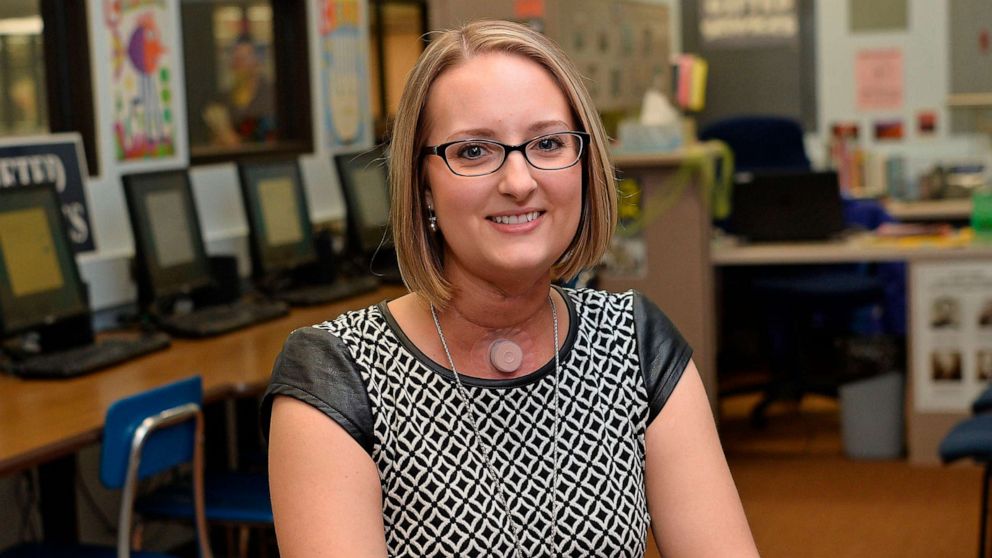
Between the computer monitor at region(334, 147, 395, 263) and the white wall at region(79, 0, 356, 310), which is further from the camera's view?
the computer monitor at region(334, 147, 395, 263)

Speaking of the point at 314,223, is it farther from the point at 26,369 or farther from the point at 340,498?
the point at 340,498

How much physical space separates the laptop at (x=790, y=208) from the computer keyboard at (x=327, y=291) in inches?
65.7

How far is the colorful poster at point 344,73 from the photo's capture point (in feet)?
18.9

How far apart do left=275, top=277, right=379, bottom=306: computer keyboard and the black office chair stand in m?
1.75

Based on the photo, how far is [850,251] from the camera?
543 centimetres

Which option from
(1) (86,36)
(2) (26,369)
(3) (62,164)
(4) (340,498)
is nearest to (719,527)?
(4) (340,498)

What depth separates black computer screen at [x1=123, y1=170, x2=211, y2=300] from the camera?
4168mm

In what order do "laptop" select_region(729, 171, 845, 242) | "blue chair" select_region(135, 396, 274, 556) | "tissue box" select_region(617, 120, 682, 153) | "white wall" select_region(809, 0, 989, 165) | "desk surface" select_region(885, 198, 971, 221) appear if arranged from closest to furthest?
"blue chair" select_region(135, 396, 274, 556)
"tissue box" select_region(617, 120, 682, 153)
"laptop" select_region(729, 171, 845, 242)
"desk surface" select_region(885, 198, 971, 221)
"white wall" select_region(809, 0, 989, 165)

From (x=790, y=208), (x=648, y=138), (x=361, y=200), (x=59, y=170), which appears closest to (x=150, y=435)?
(x=59, y=170)

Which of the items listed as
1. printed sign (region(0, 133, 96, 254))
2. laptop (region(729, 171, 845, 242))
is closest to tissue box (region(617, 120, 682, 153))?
laptop (region(729, 171, 845, 242))

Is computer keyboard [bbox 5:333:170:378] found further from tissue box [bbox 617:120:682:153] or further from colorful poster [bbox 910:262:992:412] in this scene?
colorful poster [bbox 910:262:992:412]

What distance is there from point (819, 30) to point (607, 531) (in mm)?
7238

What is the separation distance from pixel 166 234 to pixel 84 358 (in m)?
0.72

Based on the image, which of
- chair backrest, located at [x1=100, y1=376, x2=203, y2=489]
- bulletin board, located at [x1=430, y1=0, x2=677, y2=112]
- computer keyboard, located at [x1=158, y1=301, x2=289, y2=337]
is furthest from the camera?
bulletin board, located at [x1=430, y1=0, x2=677, y2=112]
